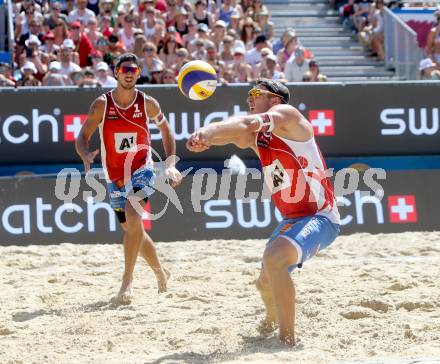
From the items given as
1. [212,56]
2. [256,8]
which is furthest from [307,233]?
[256,8]

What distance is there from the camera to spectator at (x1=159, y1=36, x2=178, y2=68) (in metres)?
13.4

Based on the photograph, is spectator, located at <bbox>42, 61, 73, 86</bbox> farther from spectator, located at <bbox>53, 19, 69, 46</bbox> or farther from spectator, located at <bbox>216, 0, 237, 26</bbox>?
spectator, located at <bbox>216, 0, 237, 26</bbox>

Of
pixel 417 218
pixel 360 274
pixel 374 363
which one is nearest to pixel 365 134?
pixel 417 218

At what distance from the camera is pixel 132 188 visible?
25.0 feet

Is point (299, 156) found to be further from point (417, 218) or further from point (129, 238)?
point (417, 218)

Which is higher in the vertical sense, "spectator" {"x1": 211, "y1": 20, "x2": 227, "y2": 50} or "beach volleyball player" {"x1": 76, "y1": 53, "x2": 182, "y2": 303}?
"spectator" {"x1": 211, "y1": 20, "x2": 227, "y2": 50}

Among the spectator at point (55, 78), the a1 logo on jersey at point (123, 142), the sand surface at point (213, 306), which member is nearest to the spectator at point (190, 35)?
the spectator at point (55, 78)

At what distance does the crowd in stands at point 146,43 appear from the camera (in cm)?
1253

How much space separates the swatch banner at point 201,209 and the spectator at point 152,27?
371 cm

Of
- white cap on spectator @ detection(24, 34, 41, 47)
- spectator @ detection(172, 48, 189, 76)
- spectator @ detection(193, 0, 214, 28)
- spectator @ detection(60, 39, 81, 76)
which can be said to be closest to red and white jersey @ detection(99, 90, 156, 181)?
spectator @ detection(60, 39, 81, 76)

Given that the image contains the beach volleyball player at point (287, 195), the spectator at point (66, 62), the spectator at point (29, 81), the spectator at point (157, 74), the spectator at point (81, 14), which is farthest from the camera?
the spectator at point (81, 14)

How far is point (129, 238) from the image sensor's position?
7.55 metres

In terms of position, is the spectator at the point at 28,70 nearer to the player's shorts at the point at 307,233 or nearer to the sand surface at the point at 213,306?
the sand surface at the point at 213,306

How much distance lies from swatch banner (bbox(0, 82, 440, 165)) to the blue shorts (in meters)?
3.11
